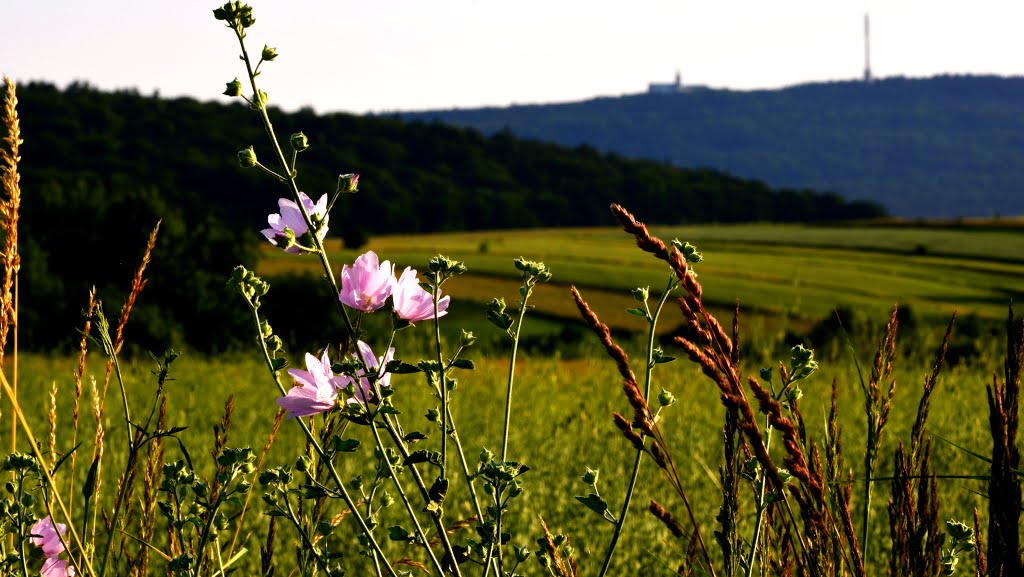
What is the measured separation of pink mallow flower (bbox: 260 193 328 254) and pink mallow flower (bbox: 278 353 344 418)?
170 mm

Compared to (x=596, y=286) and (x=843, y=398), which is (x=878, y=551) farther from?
(x=596, y=286)

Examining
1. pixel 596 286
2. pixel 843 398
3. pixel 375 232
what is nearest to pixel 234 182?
pixel 375 232

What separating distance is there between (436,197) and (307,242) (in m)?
73.1

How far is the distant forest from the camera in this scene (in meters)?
15.0

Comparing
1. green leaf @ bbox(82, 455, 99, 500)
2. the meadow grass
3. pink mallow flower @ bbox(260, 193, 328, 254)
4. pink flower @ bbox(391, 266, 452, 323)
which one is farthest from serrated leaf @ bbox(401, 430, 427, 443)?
the meadow grass

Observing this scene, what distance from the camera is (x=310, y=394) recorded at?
4.45ft

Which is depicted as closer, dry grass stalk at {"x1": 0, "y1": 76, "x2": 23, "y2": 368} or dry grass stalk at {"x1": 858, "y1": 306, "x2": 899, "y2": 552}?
dry grass stalk at {"x1": 858, "y1": 306, "x2": 899, "y2": 552}

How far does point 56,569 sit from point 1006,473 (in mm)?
1832

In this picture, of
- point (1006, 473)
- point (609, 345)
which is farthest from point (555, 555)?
point (1006, 473)

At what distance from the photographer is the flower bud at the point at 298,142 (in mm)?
1227

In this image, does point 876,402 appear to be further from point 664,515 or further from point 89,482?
point 89,482

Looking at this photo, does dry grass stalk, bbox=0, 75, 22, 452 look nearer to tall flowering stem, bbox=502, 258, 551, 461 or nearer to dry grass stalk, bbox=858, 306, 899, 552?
tall flowering stem, bbox=502, 258, 551, 461

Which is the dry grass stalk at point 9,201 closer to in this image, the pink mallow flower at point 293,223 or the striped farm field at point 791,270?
the pink mallow flower at point 293,223

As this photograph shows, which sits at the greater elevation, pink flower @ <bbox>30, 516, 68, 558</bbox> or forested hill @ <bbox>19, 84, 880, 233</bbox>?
forested hill @ <bbox>19, 84, 880, 233</bbox>
